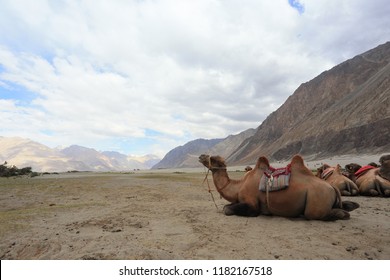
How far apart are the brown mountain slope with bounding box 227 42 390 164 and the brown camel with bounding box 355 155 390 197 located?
47457 mm

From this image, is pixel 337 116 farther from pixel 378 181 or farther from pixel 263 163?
pixel 263 163

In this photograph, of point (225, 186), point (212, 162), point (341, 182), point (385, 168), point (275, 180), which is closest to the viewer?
point (275, 180)

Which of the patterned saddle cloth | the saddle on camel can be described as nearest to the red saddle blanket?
the saddle on camel

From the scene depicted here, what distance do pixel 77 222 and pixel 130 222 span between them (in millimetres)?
1264

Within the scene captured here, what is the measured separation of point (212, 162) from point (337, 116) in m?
73.6

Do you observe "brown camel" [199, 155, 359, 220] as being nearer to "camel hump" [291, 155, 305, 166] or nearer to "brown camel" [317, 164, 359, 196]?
"camel hump" [291, 155, 305, 166]

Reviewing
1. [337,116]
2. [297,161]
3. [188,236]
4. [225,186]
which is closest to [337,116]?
[337,116]

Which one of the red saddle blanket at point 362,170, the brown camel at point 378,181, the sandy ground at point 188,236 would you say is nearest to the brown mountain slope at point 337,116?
the red saddle blanket at point 362,170

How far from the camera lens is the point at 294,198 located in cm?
749

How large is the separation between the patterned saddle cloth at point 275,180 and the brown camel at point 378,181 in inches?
248

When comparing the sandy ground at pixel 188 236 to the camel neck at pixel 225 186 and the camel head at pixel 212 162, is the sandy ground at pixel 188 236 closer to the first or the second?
the camel neck at pixel 225 186

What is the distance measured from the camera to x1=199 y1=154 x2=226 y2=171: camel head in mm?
9222

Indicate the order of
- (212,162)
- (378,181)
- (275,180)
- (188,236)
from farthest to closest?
(378,181) < (212,162) < (275,180) < (188,236)
